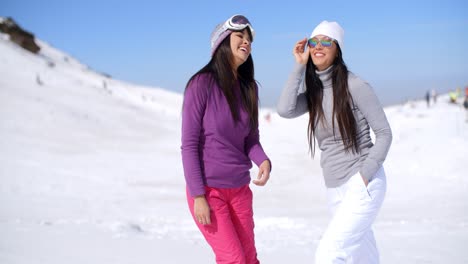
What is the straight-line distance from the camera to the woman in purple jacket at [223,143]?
2924mm

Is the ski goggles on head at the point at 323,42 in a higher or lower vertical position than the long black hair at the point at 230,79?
higher

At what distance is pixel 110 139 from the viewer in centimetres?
1805

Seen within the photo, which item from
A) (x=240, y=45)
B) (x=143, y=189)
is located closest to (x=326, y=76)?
(x=240, y=45)

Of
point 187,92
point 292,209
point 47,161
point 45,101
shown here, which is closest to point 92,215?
point 292,209

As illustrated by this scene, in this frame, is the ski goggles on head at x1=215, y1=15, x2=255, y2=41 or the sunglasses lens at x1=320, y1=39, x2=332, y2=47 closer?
the ski goggles on head at x1=215, y1=15, x2=255, y2=41

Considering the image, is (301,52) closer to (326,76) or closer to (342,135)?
(326,76)

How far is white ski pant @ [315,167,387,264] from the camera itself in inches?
120

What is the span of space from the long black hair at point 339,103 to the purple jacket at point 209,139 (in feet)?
1.69

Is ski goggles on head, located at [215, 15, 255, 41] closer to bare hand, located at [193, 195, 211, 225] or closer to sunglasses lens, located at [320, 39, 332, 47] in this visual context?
sunglasses lens, located at [320, 39, 332, 47]

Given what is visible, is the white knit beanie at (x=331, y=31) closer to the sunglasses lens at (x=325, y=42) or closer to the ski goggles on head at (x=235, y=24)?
the sunglasses lens at (x=325, y=42)

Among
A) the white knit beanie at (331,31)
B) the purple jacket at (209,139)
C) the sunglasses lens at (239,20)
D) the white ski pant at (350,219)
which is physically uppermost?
the sunglasses lens at (239,20)

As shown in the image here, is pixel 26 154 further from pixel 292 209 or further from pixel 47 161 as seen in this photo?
pixel 292 209

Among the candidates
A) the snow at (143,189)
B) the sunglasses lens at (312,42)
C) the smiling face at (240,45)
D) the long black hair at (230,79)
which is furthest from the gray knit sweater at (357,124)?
the snow at (143,189)

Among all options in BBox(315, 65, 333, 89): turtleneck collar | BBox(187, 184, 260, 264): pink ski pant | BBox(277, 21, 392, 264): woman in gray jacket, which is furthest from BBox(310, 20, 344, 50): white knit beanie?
BBox(187, 184, 260, 264): pink ski pant
